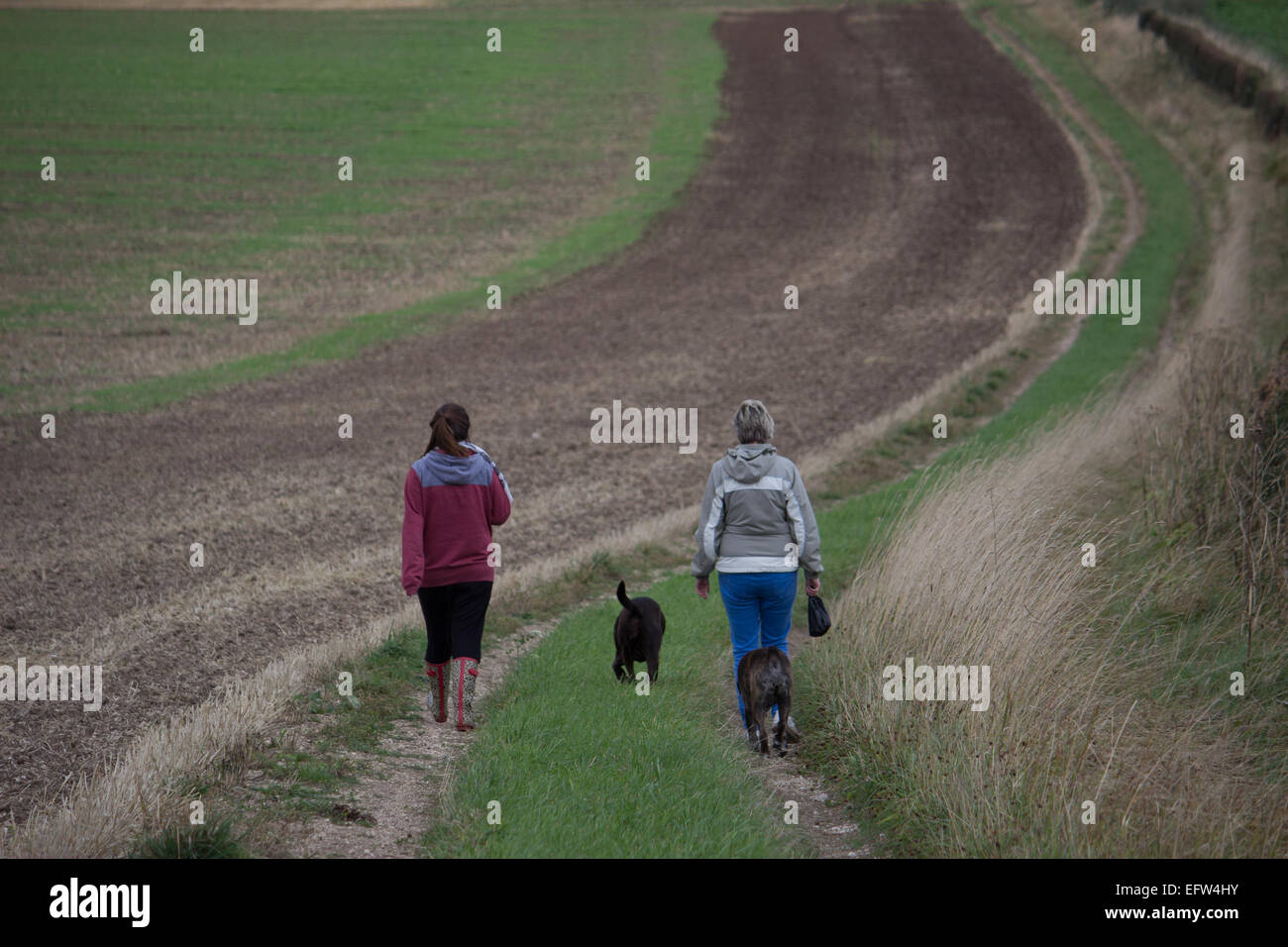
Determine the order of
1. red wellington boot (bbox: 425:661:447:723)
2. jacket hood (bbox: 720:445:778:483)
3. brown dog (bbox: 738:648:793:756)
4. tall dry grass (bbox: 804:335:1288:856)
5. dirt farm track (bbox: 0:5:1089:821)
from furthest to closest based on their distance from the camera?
dirt farm track (bbox: 0:5:1089:821) < red wellington boot (bbox: 425:661:447:723) < brown dog (bbox: 738:648:793:756) < jacket hood (bbox: 720:445:778:483) < tall dry grass (bbox: 804:335:1288:856)

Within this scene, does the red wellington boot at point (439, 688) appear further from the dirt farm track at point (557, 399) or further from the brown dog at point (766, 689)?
the dirt farm track at point (557, 399)

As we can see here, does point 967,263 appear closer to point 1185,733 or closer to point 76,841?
point 1185,733

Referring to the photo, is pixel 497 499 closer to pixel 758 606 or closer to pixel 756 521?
pixel 756 521

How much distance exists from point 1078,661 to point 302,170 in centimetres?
3628

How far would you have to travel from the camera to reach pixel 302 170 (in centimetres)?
3978

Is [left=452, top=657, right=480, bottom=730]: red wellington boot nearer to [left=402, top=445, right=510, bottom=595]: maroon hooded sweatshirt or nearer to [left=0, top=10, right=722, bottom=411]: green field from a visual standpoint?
[left=402, top=445, right=510, bottom=595]: maroon hooded sweatshirt

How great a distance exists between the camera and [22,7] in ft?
198

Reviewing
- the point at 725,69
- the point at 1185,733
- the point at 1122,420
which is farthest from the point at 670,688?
the point at 725,69

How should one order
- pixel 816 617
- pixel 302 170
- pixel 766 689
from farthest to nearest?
1. pixel 302 170
2. pixel 816 617
3. pixel 766 689

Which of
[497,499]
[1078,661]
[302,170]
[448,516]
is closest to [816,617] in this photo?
[1078,661]

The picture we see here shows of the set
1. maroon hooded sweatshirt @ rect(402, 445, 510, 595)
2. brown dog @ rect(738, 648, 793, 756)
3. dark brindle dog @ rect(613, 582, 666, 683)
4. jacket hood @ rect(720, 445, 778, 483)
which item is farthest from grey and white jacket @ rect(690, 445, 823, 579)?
maroon hooded sweatshirt @ rect(402, 445, 510, 595)

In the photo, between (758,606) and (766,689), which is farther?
(758,606)

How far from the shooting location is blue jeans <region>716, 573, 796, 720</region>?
329 inches

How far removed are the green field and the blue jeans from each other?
16.2m
